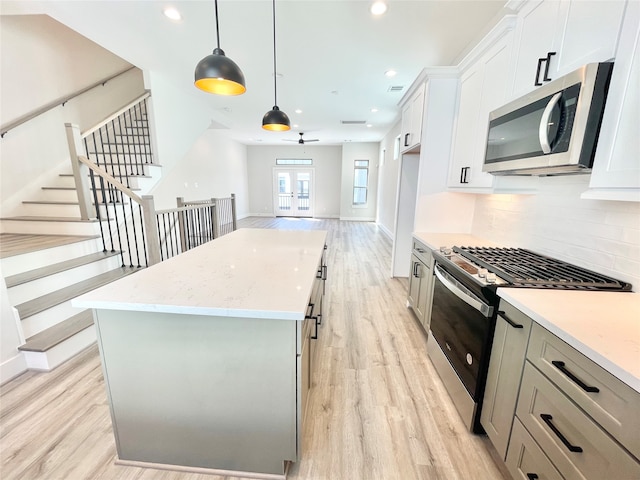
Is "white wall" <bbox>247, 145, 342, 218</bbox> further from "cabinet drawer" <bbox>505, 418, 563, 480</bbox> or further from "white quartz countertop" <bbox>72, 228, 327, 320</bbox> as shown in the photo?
"cabinet drawer" <bbox>505, 418, 563, 480</bbox>

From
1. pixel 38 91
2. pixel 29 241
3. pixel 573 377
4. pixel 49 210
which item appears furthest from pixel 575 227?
pixel 38 91

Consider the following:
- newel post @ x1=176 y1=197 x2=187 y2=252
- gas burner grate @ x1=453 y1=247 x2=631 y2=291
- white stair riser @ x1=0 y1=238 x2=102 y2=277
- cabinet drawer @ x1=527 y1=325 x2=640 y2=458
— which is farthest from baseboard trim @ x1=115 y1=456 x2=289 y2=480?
newel post @ x1=176 y1=197 x2=187 y2=252

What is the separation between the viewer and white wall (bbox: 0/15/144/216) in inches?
133

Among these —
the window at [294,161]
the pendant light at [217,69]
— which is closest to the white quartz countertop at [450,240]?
the pendant light at [217,69]

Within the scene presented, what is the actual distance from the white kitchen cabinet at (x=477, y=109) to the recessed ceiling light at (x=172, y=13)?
2.89 meters

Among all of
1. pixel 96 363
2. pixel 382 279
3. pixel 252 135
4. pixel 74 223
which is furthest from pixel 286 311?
pixel 252 135

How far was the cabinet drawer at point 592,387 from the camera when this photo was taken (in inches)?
28.7

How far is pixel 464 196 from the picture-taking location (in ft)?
9.25

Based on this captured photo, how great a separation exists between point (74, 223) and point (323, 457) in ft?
12.4

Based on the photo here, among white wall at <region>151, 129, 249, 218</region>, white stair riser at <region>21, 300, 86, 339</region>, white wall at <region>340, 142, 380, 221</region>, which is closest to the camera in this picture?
white stair riser at <region>21, 300, 86, 339</region>

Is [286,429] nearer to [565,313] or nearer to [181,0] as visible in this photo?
[565,313]

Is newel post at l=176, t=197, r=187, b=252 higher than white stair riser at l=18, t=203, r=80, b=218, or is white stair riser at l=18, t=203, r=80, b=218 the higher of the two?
white stair riser at l=18, t=203, r=80, b=218

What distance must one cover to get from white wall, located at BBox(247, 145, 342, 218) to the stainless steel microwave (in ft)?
30.3

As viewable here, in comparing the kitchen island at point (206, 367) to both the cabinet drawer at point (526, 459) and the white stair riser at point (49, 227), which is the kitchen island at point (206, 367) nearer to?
the cabinet drawer at point (526, 459)
